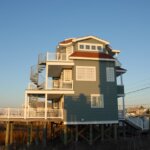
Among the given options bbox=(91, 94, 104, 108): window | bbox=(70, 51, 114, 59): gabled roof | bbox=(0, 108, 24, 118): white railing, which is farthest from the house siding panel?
bbox=(0, 108, 24, 118): white railing

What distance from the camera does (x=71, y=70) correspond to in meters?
29.3

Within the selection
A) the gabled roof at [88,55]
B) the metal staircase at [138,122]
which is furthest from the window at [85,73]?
the metal staircase at [138,122]

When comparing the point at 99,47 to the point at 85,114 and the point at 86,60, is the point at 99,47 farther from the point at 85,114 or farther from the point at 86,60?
the point at 85,114

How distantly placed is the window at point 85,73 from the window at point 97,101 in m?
1.81

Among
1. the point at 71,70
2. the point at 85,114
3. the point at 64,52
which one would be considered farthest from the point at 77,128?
the point at 64,52

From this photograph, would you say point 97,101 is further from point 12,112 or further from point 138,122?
point 12,112

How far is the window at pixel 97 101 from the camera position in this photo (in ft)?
91.0

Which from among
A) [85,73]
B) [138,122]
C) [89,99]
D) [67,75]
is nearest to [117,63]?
[85,73]

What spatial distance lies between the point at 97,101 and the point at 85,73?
3.15 metres

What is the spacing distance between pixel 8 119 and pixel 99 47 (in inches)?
495

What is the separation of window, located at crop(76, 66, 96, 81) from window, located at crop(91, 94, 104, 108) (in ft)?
5.93

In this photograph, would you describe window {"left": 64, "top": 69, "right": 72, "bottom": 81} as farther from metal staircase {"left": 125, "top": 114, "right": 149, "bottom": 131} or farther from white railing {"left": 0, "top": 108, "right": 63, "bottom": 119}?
metal staircase {"left": 125, "top": 114, "right": 149, "bottom": 131}

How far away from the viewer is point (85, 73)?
28.3 meters

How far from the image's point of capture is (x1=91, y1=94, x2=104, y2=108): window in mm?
27727
